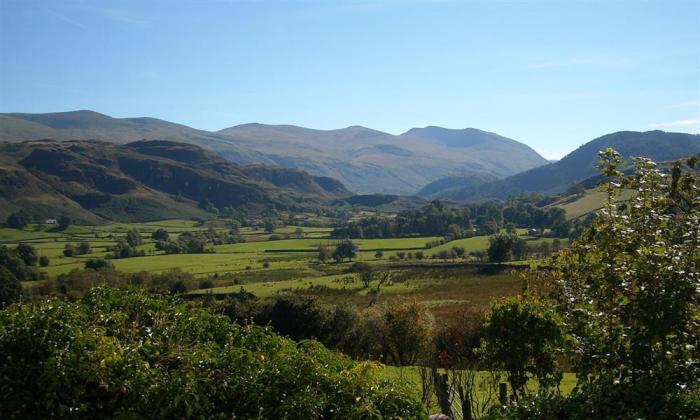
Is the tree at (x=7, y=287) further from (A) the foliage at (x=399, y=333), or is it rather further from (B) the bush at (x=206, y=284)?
(A) the foliage at (x=399, y=333)

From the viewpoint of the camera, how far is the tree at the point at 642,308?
26.6 ft

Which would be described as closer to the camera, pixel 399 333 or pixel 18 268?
pixel 399 333

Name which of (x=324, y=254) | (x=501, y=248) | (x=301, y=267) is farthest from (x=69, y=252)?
(x=501, y=248)

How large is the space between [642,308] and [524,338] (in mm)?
5087

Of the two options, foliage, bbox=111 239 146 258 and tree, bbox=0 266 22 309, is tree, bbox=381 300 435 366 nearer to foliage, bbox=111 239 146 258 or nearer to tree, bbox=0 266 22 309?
tree, bbox=0 266 22 309

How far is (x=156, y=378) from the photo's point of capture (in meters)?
7.73

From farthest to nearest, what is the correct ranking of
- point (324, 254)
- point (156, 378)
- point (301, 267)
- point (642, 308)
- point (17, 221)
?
1. point (17, 221)
2. point (324, 254)
3. point (301, 267)
4. point (642, 308)
5. point (156, 378)

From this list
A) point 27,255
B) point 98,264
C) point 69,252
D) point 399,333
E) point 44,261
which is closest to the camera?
point 399,333

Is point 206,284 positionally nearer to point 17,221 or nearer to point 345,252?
point 345,252

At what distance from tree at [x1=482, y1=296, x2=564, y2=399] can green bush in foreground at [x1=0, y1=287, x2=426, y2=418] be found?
231 inches

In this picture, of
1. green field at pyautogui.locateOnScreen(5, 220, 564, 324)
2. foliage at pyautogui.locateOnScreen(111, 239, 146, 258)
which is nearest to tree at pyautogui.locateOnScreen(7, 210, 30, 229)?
green field at pyautogui.locateOnScreen(5, 220, 564, 324)

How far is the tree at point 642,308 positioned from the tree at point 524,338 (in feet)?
5.11

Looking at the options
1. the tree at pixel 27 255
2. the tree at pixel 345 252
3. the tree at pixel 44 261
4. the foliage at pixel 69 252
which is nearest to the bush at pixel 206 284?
the tree at pixel 345 252

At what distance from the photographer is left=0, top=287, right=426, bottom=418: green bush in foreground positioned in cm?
753
